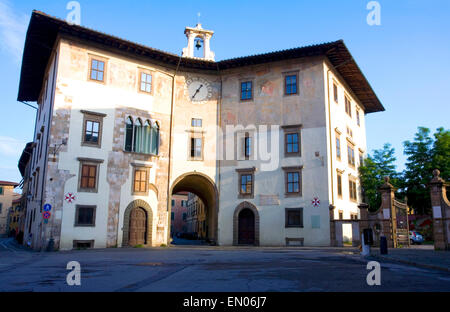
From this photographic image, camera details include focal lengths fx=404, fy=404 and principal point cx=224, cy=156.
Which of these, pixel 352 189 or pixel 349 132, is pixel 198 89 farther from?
pixel 352 189

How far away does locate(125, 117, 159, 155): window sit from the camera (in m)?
26.8

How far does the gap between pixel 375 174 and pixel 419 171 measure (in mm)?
4192

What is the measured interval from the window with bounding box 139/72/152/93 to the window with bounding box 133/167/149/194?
5581 millimetres

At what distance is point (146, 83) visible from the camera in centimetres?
2819

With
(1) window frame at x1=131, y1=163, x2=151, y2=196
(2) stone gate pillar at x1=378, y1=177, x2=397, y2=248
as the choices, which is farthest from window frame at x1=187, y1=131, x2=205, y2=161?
(2) stone gate pillar at x1=378, y1=177, x2=397, y2=248

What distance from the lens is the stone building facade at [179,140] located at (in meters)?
24.7

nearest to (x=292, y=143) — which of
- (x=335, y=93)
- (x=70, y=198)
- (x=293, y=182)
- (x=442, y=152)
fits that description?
(x=293, y=182)

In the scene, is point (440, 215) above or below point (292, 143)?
below

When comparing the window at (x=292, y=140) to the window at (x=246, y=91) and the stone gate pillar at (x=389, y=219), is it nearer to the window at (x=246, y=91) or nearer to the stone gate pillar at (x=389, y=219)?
the window at (x=246, y=91)

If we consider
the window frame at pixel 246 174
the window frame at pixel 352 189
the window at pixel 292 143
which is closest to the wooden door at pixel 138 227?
the window frame at pixel 246 174

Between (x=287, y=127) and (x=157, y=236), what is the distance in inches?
458

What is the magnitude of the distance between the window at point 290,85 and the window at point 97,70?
41.5 feet
